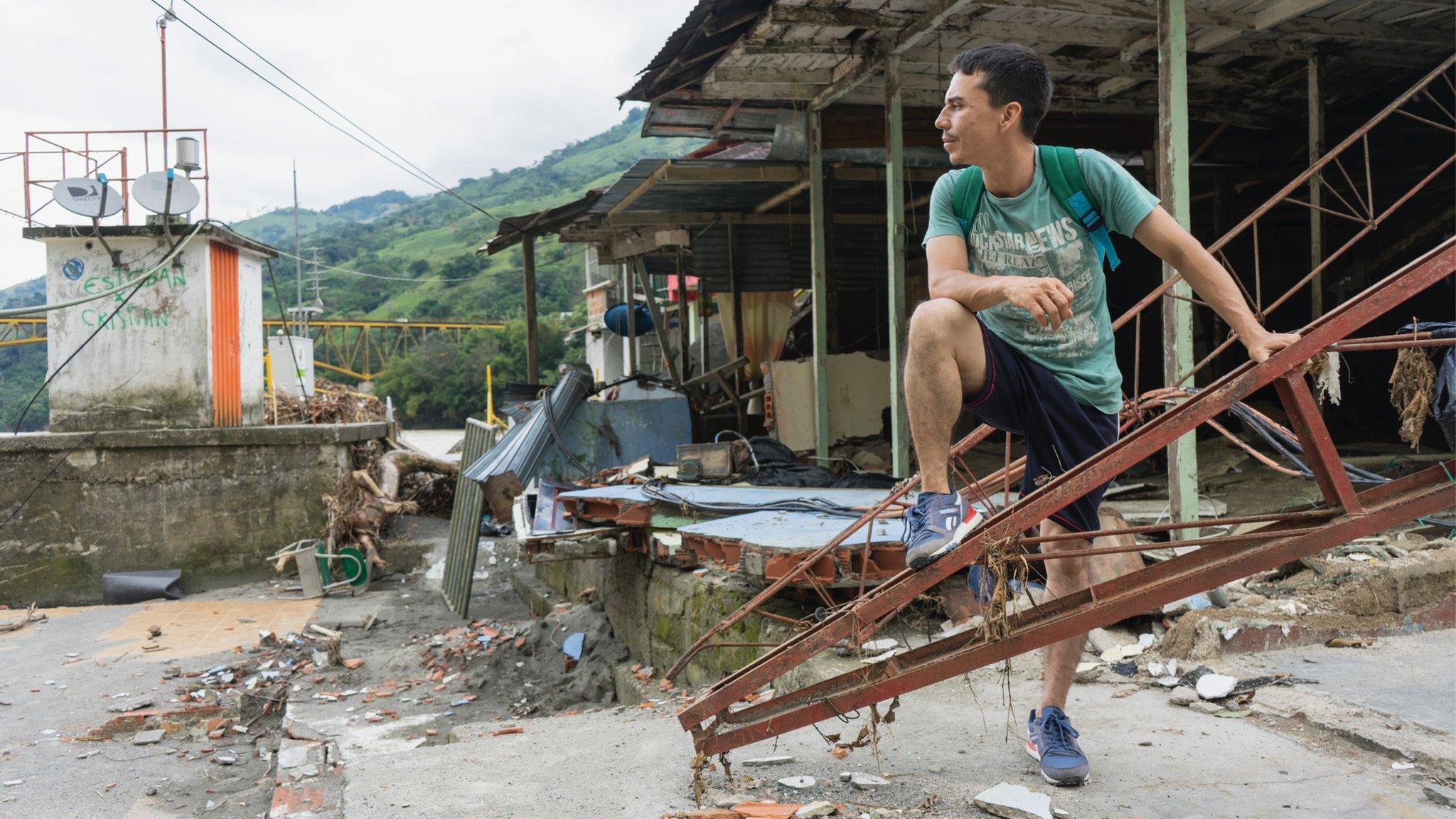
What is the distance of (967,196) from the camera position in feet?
8.89

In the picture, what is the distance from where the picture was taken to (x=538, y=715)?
689 centimetres

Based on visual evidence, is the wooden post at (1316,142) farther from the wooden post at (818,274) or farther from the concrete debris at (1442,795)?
the concrete debris at (1442,795)

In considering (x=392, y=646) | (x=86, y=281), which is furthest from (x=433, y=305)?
(x=392, y=646)

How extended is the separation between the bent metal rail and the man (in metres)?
0.20

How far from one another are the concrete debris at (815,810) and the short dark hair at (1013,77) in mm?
1951

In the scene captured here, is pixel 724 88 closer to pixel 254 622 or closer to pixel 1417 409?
pixel 1417 409

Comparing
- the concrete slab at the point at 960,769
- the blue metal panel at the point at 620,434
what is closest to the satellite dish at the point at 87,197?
the blue metal panel at the point at 620,434

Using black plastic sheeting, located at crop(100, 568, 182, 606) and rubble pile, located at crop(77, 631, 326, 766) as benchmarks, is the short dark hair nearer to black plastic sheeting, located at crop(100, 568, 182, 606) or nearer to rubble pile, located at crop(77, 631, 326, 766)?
rubble pile, located at crop(77, 631, 326, 766)

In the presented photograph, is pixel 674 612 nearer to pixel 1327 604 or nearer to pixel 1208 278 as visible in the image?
pixel 1327 604

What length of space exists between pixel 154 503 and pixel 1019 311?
12.4 meters

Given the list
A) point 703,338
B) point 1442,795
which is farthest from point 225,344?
point 1442,795

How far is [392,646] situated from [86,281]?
22.5 feet

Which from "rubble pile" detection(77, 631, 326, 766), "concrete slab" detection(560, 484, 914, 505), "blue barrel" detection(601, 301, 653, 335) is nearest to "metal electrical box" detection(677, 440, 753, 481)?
"concrete slab" detection(560, 484, 914, 505)

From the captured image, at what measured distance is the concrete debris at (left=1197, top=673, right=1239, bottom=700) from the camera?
3404 millimetres
